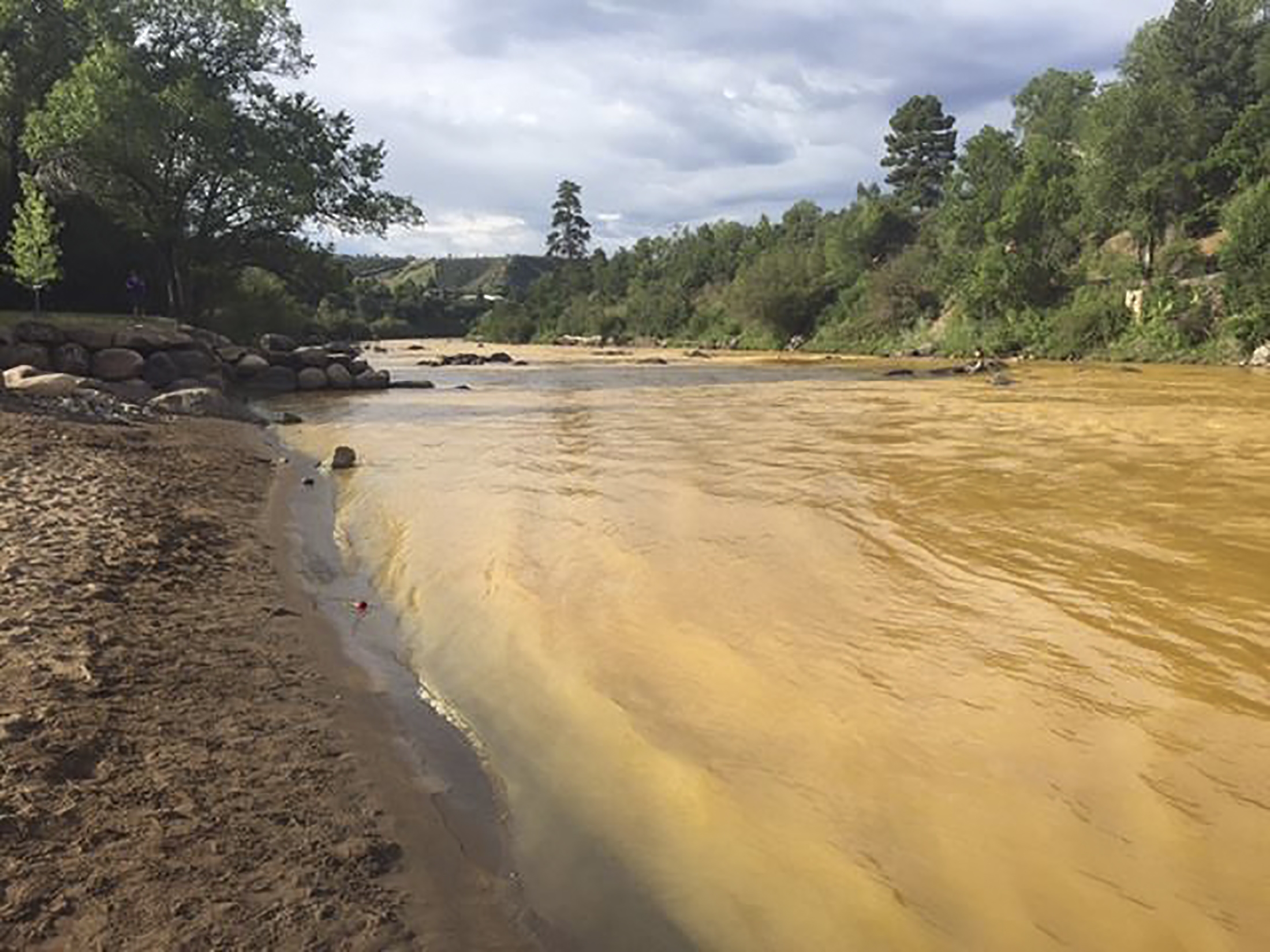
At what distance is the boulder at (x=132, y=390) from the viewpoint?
1689cm

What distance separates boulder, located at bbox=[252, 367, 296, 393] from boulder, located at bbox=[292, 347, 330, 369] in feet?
2.39

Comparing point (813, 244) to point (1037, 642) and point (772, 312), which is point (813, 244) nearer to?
point (772, 312)

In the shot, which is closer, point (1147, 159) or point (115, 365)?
point (115, 365)

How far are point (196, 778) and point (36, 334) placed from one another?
20.1m

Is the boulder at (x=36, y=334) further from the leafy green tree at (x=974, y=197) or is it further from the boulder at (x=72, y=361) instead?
the leafy green tree at (x=974, y=197)

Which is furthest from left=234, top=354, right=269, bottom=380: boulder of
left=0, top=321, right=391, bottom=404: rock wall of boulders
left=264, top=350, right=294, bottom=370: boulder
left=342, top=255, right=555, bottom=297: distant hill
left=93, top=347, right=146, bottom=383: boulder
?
left=342, top=255, right=555, bottom=297: distant hill

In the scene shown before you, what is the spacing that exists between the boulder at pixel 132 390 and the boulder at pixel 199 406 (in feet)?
1.22

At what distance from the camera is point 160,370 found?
69.7ft

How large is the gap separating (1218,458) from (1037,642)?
8.02 metres

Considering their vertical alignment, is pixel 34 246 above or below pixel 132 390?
above

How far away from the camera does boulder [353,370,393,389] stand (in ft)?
91.8

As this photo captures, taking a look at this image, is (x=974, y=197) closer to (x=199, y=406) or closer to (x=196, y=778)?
(x=199, y=406)

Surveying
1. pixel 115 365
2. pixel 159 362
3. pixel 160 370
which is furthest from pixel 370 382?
pixel 115 365

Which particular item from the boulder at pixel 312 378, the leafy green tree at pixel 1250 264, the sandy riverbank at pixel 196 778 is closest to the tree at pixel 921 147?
the leafy green tree at pixel 1250 264
